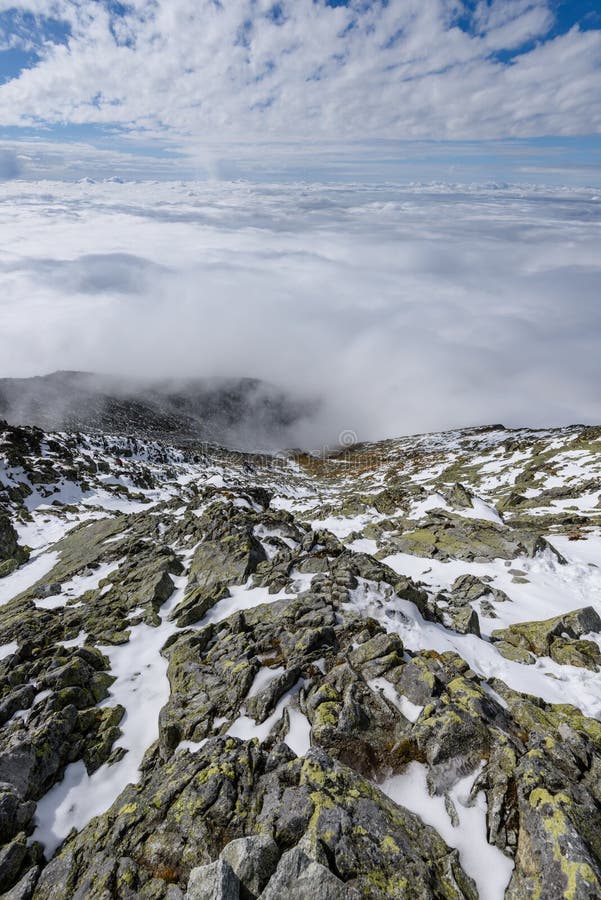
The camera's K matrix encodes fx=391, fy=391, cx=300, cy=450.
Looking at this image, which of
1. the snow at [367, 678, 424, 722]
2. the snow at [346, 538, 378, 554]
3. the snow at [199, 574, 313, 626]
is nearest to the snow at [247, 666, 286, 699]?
the snow at [367, 678, 424, 722]

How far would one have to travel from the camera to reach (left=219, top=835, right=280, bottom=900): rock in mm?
6289

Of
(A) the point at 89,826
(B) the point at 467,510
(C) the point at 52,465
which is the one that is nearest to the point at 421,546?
(B) the point at 467,510

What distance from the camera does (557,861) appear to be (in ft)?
20.9

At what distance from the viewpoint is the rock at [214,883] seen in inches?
238

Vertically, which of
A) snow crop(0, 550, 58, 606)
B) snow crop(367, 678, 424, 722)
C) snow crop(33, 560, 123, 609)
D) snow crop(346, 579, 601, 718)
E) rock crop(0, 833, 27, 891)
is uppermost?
rock crop(0, 833, 27, 891)

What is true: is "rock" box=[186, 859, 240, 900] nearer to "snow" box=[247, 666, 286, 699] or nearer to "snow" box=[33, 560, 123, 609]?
"snow" box=[247, 666, 286, 699]

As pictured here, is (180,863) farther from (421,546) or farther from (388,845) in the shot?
(421,546)

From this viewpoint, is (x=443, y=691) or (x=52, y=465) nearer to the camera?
(x=443, y=691)

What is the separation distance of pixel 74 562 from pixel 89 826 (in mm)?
26863

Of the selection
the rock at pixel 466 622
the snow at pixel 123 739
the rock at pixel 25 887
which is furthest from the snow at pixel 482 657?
the rock at pixel 25 887

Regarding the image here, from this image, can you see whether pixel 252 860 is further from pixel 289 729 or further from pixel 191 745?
pixel 191 745

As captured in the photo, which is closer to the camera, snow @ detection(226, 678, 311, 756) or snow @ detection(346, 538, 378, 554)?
snow @ detection(226, 678, 311, 756)

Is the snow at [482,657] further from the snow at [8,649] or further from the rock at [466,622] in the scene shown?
the snow at [8,649]

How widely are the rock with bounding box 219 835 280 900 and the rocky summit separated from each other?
3 centimetres
